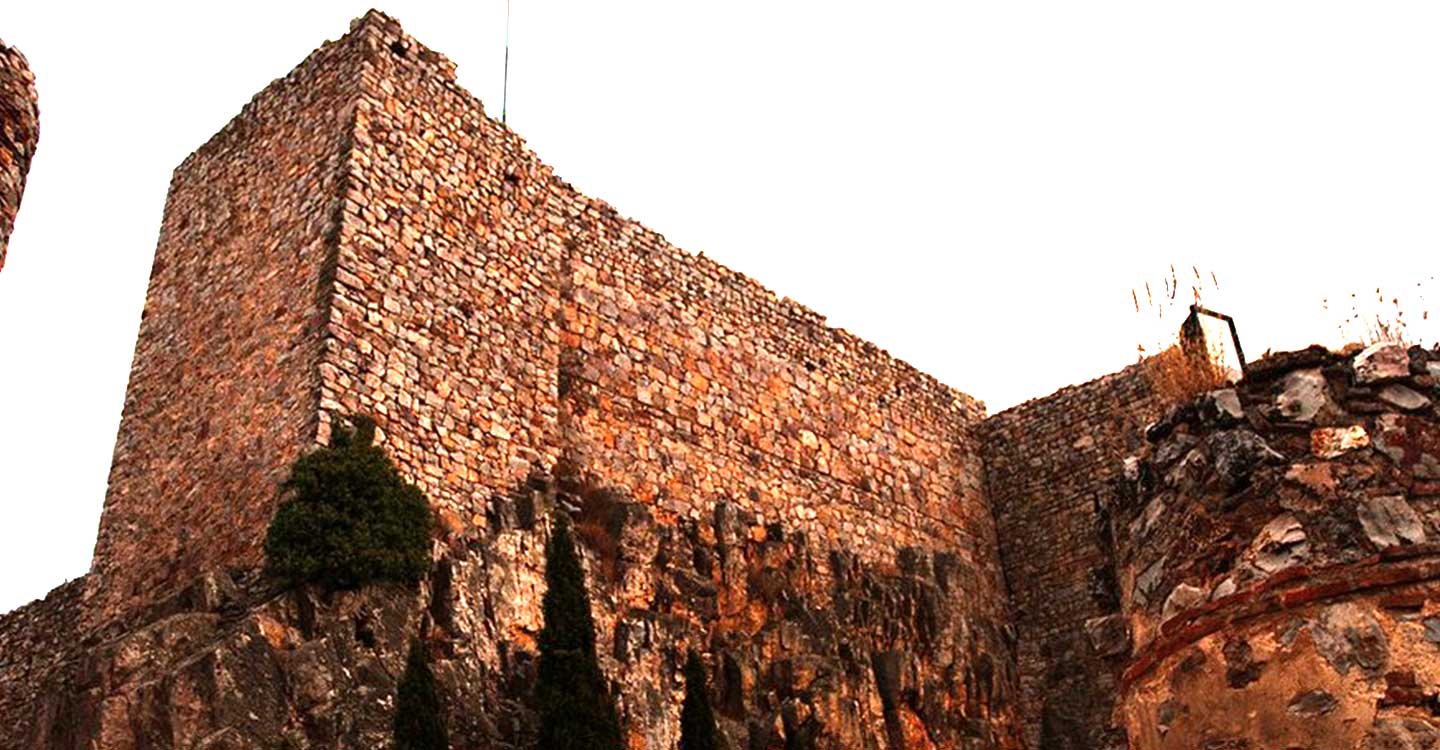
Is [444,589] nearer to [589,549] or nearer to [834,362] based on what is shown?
[589,549]

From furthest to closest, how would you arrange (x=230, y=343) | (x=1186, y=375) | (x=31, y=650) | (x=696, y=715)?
1. (x=31, y=650)
2. (x=230, y=343)
3. (x=696, y=715)
4. (x=1186, y=375)

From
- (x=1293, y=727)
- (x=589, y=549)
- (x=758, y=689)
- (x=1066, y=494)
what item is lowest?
(x=1293, y=727)

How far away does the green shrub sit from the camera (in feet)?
37.0

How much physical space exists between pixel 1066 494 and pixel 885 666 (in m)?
5.86

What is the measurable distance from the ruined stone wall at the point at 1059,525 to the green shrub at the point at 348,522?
35.6 ft

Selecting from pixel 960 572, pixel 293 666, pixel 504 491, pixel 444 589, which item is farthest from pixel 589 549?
pixel 960 572

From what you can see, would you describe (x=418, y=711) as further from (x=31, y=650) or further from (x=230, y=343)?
(x=31, y=650)

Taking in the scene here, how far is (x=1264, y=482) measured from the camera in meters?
6.11

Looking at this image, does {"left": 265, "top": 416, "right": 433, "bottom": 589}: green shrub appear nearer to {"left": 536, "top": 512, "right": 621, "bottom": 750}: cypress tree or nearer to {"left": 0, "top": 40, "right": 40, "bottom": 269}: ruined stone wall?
{"left": 536, "top": 512, "right": 621, "bottom": 750}: cypress tree

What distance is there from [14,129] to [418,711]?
261 inches

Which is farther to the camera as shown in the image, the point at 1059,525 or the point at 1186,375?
the point at 1059,525

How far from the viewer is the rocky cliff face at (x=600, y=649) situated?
1046 cm

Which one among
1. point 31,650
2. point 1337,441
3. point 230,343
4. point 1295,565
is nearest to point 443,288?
point 230,343

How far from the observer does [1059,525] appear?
2103 cm
